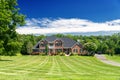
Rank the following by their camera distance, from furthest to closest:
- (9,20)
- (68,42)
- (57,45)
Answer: (68,42), (57,45), (9,20)

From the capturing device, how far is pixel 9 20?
44219 millimetres

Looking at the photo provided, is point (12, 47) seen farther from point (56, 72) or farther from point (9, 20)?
point (56, 72)

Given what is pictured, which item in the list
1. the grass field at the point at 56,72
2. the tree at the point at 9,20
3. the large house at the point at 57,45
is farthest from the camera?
the large house at the point at 57,45

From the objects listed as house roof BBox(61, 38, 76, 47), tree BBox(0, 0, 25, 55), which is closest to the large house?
house roof BBox(61, 38, 76, 47)

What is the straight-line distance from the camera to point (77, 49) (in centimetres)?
9425

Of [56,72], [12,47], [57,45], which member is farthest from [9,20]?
[57,45]

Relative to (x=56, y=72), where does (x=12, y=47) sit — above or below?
above

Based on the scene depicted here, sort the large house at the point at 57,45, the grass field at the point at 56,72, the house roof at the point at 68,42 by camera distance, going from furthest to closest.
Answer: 1. the house roof at the point at 68,42
2. the large house at the point at 57,45
3. the grass field at the point at 56,72

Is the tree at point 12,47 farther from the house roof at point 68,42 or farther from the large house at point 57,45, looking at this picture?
the house roof at point 68,42

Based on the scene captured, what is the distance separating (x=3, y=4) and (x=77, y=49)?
53.6 m

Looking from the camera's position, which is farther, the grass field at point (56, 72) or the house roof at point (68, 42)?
the house roof at point (68, 42)

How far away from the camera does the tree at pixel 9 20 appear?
43406 mm

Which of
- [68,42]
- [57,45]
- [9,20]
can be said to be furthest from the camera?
[68,42]

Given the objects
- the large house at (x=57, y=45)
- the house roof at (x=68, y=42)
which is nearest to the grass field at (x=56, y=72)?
the large house at (x=57, y=45)
